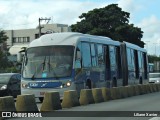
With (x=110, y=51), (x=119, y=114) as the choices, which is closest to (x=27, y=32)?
(x=110, y=51)

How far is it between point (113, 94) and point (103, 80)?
2.86m

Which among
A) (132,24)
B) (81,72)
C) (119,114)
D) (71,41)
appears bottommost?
(119,114)

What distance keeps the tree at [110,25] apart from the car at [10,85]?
43.2 m

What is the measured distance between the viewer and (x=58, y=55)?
2317 cm

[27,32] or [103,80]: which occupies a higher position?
[27,32]

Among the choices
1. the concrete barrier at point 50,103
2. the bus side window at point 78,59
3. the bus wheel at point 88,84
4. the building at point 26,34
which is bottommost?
the concrete barrier at point 50,103

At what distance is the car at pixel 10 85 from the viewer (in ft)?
82.9

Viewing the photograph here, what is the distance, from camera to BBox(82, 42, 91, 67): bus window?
79.7 feet

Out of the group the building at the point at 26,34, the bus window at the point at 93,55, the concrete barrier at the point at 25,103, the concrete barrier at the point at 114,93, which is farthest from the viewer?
the building at the point at 26,34

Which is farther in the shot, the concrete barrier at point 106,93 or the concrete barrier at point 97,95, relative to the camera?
the concrete barrier at point 106,93

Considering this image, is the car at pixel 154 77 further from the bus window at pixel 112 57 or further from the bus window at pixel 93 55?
the bus window at pixel 93 55

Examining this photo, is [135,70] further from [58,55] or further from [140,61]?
[58,55]

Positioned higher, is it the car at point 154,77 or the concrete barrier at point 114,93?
the car at point 154,77

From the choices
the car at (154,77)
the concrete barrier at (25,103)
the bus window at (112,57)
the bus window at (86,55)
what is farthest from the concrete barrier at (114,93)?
the car at (154,77)
